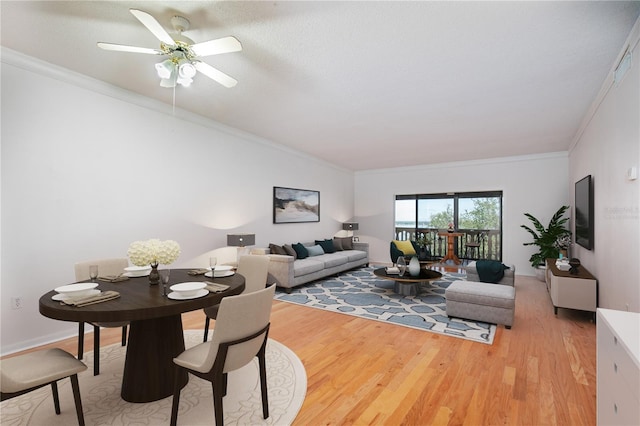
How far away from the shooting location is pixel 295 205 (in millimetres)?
6809

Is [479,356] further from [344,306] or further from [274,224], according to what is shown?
[274,224]

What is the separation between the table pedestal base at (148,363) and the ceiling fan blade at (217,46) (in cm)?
207

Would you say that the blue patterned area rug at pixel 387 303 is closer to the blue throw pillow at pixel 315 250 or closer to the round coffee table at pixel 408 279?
the round coffee table at pixel 408 279

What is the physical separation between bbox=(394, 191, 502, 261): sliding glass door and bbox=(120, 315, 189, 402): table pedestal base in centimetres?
729

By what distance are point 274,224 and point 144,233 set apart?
8.72 feet

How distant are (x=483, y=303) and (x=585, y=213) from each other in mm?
2166

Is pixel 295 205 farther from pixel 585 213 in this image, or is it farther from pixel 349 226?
pixel 585 213

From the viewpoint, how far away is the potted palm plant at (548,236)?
6.04 meters

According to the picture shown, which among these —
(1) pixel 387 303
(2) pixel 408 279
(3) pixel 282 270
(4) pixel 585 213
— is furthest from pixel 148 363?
(4) pixel 585 213

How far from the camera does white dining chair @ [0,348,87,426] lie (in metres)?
1.53

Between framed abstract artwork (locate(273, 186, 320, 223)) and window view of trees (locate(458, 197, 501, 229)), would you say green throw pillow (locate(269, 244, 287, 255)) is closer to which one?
framed abstract artwork (locate(273, 186, 320, 223))

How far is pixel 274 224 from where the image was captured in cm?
622

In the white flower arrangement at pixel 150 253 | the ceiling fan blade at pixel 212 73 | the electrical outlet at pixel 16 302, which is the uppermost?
the ceiling fan blade at pixel 212 73

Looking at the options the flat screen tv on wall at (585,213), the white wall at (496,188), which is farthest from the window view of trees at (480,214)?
the flat screen tv on wall at (585,213)
